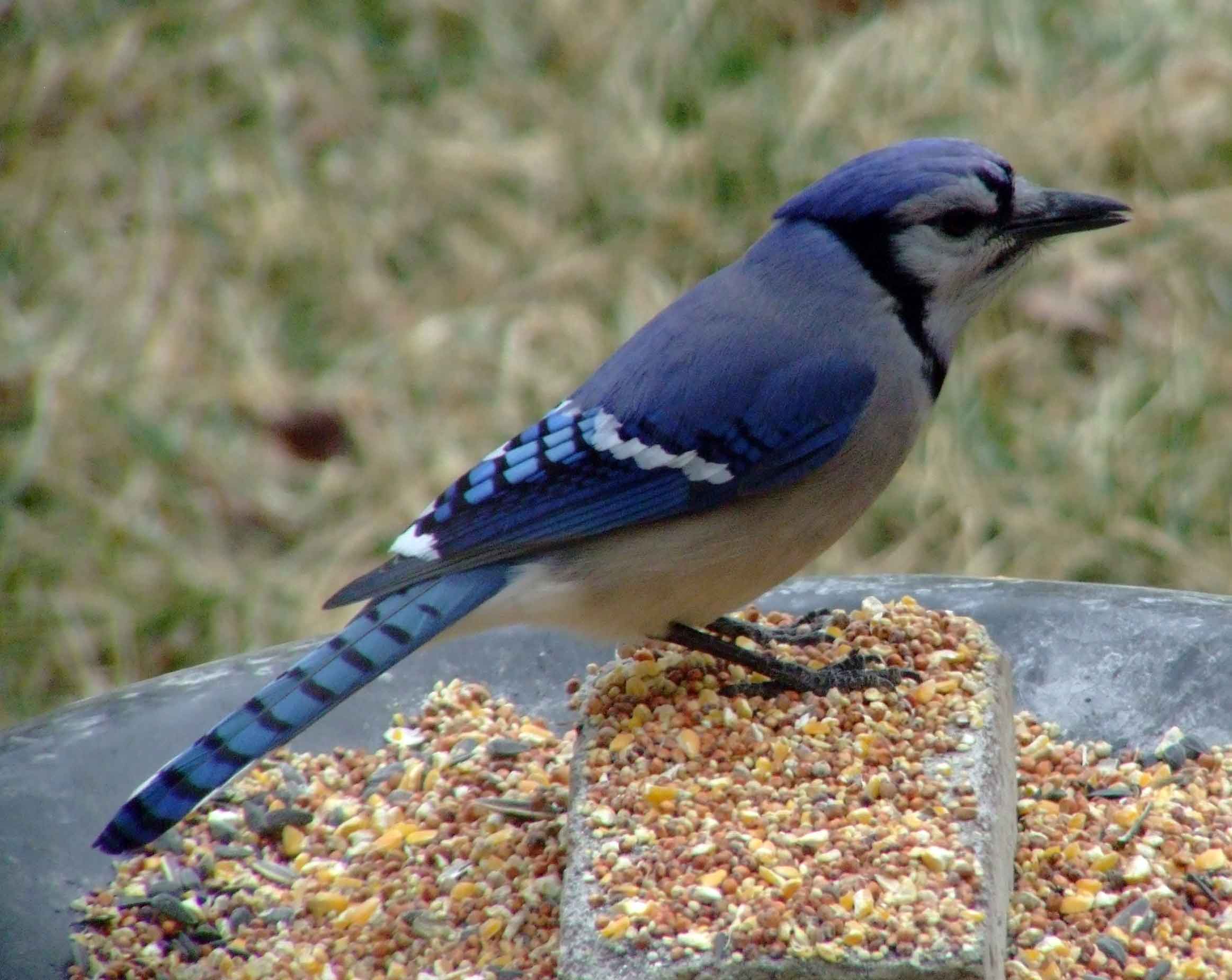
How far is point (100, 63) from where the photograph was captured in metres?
5.62

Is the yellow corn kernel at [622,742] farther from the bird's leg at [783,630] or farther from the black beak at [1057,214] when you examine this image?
the black beak at [1057,214]

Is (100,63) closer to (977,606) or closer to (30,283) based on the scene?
(30,283)

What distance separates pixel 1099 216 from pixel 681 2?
10.5 ft

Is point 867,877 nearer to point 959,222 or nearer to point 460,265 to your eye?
point 959,222

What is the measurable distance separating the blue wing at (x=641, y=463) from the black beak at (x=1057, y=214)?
37 centimetres

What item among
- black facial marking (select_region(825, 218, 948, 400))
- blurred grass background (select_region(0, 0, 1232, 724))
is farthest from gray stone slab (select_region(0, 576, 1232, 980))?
blurred grass background (select_region(0, 0, 1232, 724))

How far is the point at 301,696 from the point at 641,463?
0.56m

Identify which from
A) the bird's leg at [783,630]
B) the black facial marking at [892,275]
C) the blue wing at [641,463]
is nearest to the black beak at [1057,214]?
the black facial marking at [892,275]

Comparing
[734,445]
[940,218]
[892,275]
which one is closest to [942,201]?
[940,218]

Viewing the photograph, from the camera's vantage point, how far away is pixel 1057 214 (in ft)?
8.72

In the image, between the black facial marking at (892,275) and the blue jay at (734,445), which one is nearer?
the blue jay at (734,445)

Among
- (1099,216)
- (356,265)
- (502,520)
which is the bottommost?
(502,520)

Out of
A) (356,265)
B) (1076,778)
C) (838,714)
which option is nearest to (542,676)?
(838,714)

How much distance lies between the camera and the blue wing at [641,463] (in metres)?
2.48
